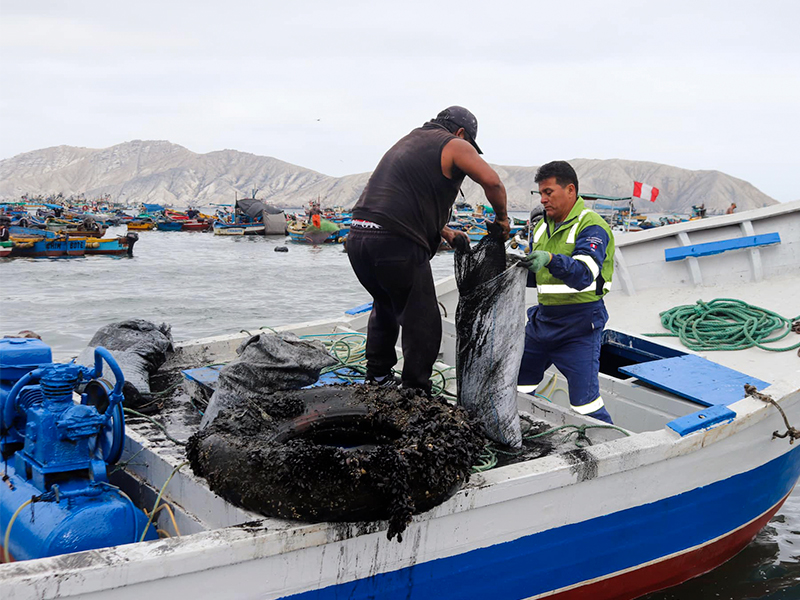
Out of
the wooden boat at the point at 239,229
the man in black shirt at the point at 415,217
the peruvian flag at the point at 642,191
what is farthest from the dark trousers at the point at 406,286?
the wooden boat at the point at 239,229

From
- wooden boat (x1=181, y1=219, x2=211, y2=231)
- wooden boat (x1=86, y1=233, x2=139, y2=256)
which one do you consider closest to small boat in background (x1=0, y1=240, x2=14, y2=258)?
wooden boat (x1=86, y1=233, x2=139, y2=256)

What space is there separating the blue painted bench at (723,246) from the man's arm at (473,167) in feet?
14.7

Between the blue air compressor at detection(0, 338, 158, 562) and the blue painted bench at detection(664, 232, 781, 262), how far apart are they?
6099 mm

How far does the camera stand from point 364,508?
2605mm

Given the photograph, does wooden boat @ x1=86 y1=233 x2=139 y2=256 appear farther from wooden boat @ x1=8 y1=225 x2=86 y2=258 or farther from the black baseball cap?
the black baseball cap

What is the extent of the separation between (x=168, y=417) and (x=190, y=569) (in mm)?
1881

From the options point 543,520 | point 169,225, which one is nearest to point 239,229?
point 169,225

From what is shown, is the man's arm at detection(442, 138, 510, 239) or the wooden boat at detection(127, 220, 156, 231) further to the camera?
the wooden boat at detection(127, 220, 156, 231)

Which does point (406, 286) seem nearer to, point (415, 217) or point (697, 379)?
point (415, 217)

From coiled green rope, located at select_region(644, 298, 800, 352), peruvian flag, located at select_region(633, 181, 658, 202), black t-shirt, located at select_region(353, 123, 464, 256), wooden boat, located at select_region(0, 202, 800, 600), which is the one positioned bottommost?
wooden boat, located at select_region(0, 202, 800, 600)

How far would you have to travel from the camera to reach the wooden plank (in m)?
4.22

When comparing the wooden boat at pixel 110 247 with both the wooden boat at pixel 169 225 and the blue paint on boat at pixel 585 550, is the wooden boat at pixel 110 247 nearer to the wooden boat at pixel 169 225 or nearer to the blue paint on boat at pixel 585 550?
the wooden boat at pixel 169 225

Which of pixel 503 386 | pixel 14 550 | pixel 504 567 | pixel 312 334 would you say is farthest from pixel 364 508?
pixel 312 334

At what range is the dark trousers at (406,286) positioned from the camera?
3.60m
